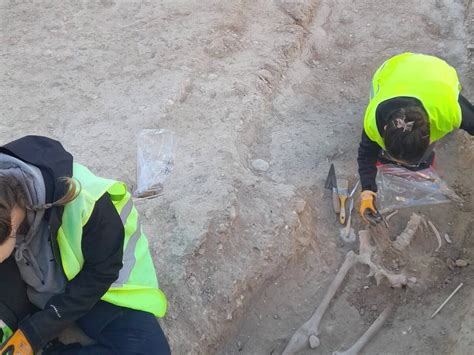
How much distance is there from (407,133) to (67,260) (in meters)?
1.87

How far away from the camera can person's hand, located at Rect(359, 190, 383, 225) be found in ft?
11.6

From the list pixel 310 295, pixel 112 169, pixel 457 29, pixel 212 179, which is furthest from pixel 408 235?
pixel 457 29

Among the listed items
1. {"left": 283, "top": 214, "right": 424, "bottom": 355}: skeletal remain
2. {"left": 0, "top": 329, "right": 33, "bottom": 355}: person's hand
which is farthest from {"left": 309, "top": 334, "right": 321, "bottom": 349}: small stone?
{"left": 0, "top": 329, "right": 33, "bottom": 355}: person's hand

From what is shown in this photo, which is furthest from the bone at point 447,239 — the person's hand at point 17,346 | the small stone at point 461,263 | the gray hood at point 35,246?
the person's hand at point 17,346

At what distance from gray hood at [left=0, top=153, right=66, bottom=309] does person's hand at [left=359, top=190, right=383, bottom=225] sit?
6.15 ft

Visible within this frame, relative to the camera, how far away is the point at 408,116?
3.16 metres

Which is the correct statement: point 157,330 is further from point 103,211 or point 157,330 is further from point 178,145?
point 178,145

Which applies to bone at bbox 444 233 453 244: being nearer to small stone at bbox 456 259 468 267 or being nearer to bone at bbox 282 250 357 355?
small stone at bbox 456 259 468 267

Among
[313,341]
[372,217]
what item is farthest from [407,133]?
[313,341]

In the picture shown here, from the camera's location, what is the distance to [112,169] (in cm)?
366

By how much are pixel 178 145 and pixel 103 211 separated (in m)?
1.58

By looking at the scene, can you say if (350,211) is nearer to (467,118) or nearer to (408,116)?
(408,116)

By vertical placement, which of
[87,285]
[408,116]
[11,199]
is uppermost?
[11,199]

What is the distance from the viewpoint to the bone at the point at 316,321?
3035 mm
